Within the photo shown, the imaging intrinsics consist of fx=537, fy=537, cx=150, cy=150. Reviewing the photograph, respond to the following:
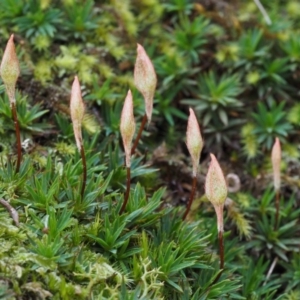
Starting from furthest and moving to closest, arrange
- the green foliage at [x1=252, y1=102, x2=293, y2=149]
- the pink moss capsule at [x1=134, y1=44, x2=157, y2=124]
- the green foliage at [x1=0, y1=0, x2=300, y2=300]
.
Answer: the green foliage at [x1=252, y1=102, x2=293, y2=149]
the pink moss capsule at [x1=134, y1=44, x2=157, y2=124]
the green foliage at [x1=0, y1=0, x2=300, y2=300]

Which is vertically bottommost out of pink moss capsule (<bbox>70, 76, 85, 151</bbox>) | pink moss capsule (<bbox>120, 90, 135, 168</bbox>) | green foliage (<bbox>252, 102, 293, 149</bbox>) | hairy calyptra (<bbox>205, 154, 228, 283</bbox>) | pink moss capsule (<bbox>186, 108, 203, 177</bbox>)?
green foliage (<bbox>252, 102, 293, 149</bbox>)

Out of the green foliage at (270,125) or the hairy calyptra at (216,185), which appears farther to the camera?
the green foliage at (270,125)

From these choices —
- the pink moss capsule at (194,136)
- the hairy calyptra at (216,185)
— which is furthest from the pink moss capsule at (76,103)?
the hairy calyptra at (216,185)

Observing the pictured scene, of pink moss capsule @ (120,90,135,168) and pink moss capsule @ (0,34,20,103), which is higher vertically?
pink moss capsule @ (0,34,20,103)

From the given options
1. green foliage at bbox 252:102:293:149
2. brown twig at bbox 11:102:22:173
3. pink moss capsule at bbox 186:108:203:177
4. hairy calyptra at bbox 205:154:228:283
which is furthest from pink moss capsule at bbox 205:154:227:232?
green foliage at bbox 252:102:293:149

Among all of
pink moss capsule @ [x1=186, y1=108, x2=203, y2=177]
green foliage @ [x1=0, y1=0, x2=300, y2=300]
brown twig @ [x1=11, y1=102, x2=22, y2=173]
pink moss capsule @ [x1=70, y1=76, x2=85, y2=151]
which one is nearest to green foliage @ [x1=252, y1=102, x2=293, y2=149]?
green foliage @ [x1=0, y1=0, x2=300, y2=300]

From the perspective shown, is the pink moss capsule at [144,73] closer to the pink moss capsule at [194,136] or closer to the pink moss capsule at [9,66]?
the pink moss capsule at [194,136]

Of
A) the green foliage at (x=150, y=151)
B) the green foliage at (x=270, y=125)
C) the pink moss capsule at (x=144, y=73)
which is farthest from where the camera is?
the green foliage at (x=270, y=125)

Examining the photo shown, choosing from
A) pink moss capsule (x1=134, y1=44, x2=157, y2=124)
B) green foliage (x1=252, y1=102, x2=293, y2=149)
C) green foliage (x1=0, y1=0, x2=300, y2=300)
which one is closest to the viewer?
green foliage (x1=0, y1=0, x2=300, y2=300)

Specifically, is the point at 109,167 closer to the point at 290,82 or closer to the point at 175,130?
the point at 175,130

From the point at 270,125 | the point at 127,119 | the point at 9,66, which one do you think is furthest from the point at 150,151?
the point at 9,66

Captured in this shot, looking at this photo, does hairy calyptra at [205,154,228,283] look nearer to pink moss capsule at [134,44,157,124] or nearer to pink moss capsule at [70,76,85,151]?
pink moss capsule at [134,44,157,124]

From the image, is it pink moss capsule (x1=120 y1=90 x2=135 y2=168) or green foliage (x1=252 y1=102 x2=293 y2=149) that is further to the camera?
green foliage (x1=252 y1=102 x2=293 y2=149)
